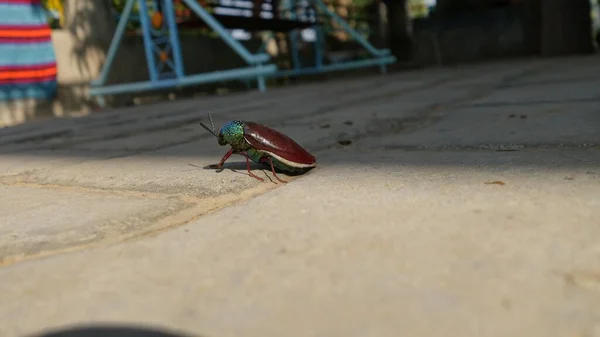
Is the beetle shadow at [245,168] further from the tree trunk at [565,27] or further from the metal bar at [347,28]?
the tree trunk at [565,27]

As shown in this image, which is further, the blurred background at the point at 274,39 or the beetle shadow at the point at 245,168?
the blurred background at the point at 274,39

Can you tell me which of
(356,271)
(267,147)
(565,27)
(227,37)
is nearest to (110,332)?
(356,271)

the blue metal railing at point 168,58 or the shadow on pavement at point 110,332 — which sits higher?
the blue metal railing at point 168,58

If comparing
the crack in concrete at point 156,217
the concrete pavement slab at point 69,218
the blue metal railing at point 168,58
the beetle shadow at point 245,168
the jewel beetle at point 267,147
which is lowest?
the beetle shadow at point 245,168

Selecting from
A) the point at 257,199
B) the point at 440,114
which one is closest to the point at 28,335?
the point at 257,199

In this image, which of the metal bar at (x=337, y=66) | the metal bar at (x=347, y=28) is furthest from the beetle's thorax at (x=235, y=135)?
the metal bar at (x=347, y=28)

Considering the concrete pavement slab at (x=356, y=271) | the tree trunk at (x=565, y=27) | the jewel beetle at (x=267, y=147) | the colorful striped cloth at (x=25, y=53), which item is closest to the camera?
the concrete pavement slab at (x=356, y=271)

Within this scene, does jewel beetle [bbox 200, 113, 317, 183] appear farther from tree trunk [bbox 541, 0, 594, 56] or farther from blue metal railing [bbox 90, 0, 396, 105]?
tree trunk [bbox 541, 0, 594, 56]
